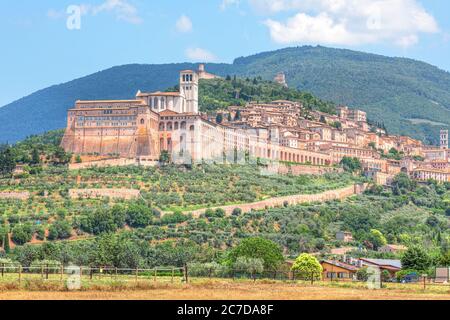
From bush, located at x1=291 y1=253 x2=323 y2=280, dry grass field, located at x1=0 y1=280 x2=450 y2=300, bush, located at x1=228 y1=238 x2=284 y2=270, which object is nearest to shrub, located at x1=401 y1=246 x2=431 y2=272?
bush, located at x1=291 y1=253 x2=323 y2=280

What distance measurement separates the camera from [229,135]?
10094cm

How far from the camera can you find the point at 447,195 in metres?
106

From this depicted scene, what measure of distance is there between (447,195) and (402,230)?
24.3 metres

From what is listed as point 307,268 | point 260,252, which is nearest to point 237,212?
point 260,252

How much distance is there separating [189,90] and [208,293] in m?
79.2

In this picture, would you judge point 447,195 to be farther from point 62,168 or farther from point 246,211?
point 62,168

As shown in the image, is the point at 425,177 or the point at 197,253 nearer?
the point at 197,253

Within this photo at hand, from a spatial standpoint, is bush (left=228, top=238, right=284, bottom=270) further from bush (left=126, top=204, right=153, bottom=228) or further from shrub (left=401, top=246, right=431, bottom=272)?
bush (left=126, top=204, right=153, bottom=228)

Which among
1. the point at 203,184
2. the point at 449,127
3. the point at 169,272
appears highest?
the point at 449,127

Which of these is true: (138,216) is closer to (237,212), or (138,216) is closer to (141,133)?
(237,212)

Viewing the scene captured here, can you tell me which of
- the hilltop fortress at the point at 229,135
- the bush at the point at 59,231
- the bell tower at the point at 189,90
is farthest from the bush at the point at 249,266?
the bell tower at the point at 189,90

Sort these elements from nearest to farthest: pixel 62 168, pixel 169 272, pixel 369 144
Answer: pixel 169 272
pixel 62 168
pixel 369 144
